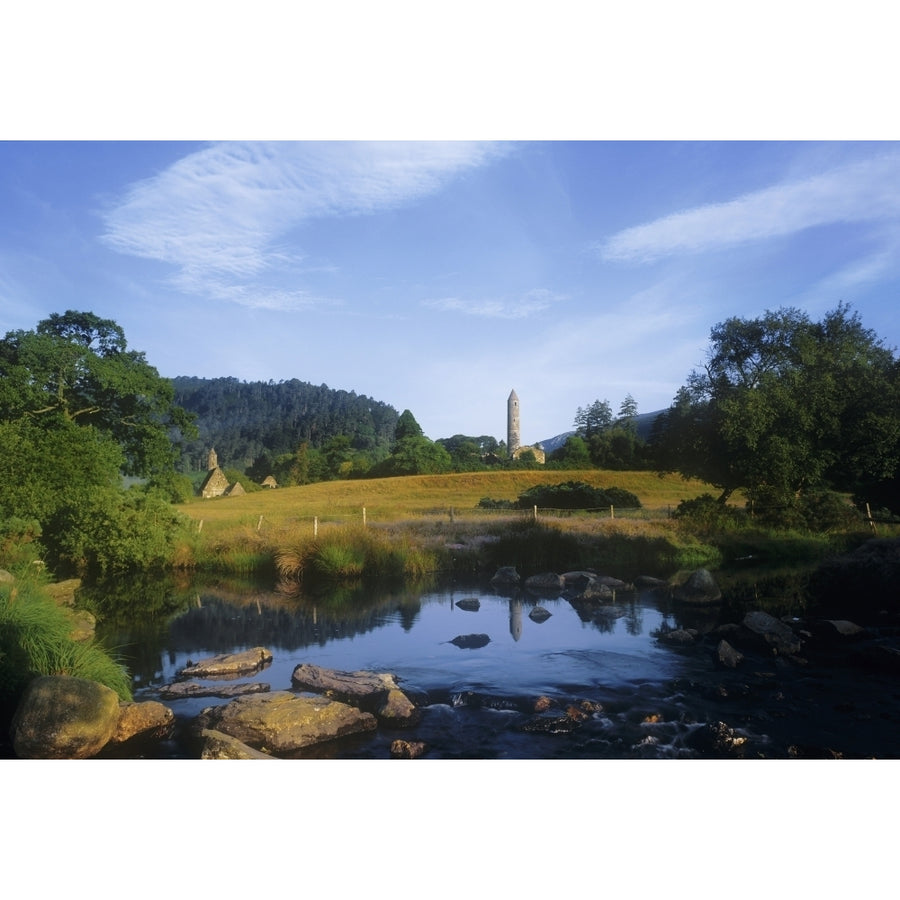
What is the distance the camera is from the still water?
14.2 ft

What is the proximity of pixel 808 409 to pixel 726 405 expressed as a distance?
76 centimetres

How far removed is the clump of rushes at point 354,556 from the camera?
792 cm

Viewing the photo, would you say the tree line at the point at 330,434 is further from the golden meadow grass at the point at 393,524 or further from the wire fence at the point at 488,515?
the wire fence at the point at 488,515

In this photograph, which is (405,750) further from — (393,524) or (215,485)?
(215,485)

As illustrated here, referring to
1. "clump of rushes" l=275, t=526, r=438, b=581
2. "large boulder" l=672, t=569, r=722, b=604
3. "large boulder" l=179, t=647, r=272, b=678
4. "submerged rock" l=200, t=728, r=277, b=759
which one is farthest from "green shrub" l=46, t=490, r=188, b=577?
"large boulder" l=672, t=569, r=722, b=604

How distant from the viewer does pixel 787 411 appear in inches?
267

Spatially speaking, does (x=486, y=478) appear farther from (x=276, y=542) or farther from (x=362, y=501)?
(x=276, y=542)

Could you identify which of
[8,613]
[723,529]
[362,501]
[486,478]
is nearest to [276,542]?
[362,501]

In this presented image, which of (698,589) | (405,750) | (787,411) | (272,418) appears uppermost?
(272,418)

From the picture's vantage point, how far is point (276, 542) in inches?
311

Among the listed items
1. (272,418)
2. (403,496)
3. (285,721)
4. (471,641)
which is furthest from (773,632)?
(272,418)

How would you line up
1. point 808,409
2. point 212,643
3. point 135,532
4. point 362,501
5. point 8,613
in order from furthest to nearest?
point 362,501 → point 135,532 → point 808,409 → point 212,643 → point 8,613

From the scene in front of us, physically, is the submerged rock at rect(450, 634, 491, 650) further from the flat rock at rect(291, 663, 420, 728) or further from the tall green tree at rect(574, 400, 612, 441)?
the tall green tree at rect(574, 400, 612, 441)

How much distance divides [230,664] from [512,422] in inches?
138
